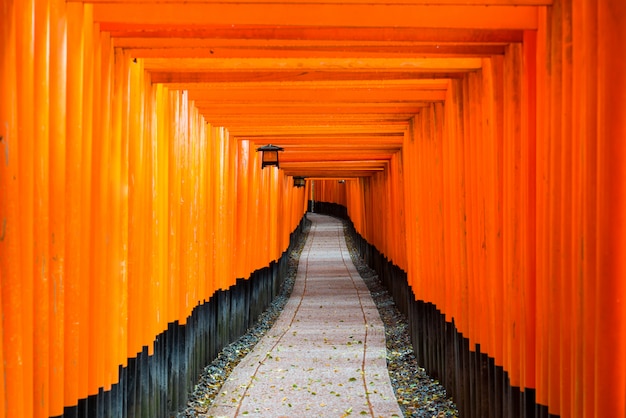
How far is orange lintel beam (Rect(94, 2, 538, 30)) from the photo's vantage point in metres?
5.32

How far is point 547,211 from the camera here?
493cm

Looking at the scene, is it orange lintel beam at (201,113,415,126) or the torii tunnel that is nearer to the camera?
the torii tunnel

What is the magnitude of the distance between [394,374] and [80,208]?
784cm

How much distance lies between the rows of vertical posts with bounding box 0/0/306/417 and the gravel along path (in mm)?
1766

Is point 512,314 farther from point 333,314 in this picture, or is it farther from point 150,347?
point 333,314

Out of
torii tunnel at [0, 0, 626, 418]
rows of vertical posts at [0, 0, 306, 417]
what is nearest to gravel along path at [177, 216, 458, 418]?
torii tunnel at [0, 0, 626, 418]

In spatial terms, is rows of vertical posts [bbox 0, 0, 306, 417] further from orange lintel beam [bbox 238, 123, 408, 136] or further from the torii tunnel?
orange lintel beam [bbox 238, 123, 408, 136]

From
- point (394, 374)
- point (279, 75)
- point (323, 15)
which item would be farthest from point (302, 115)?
point (323, 15)

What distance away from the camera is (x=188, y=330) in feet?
32.6

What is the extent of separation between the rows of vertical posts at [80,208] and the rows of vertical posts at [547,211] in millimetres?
2894

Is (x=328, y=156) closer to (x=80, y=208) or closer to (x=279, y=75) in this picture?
(x=279, y=75)

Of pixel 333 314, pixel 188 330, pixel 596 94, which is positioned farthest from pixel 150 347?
pixel 333 314

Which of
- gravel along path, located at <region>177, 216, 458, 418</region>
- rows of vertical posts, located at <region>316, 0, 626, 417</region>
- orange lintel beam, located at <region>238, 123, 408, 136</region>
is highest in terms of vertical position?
orange lintel beam, located at <region>238, 123, 408, 136</region>

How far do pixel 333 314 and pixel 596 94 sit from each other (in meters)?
14.6
